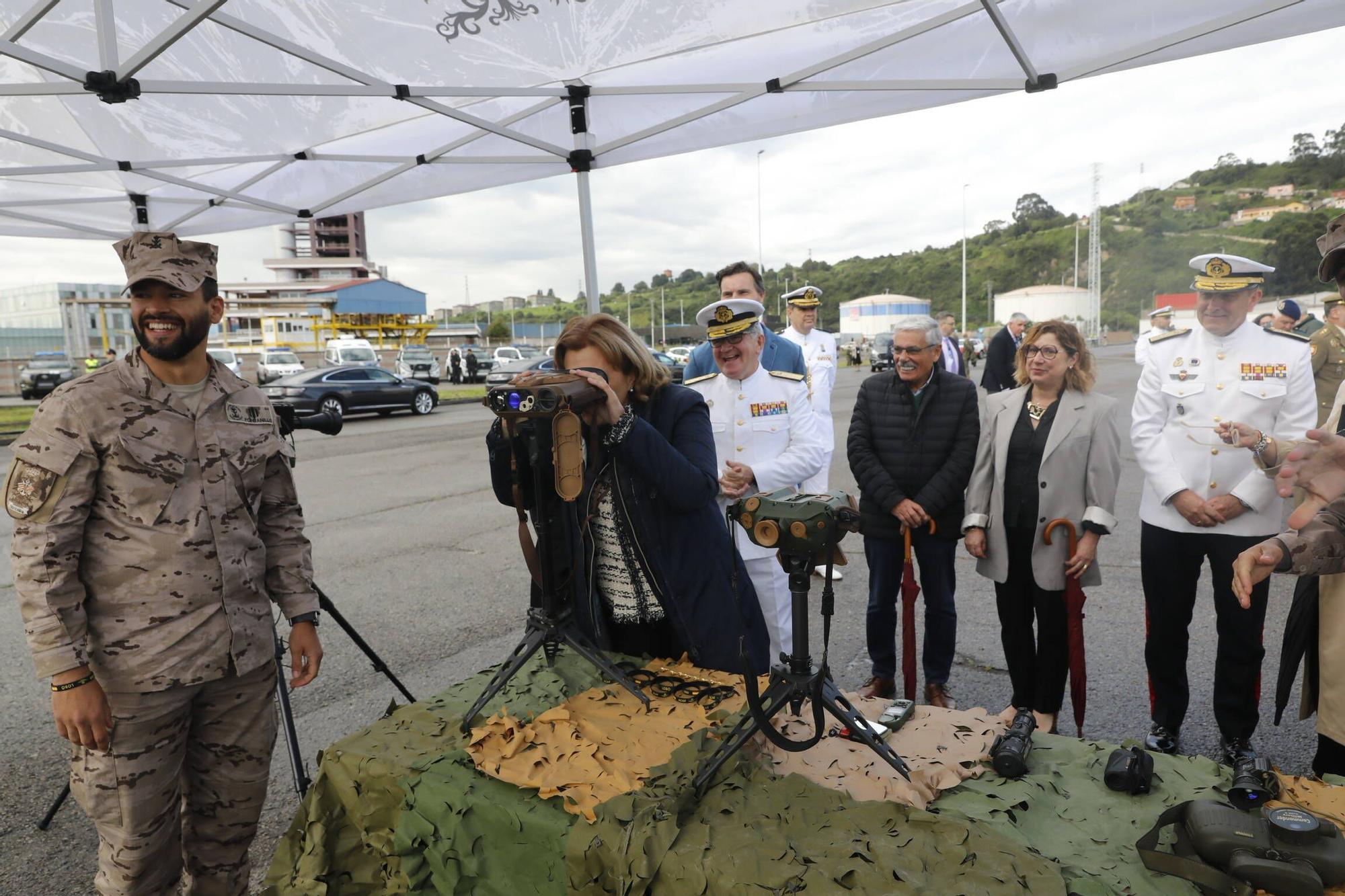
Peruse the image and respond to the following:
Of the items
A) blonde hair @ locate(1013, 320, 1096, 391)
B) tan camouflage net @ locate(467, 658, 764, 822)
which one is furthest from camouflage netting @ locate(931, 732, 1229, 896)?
blonde hair @ locate(1013, 320, 1096, 391)

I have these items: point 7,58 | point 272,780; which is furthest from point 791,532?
point 7,58

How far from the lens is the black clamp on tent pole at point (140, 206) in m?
4.61

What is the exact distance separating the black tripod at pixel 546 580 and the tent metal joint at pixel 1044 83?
9.01 ft

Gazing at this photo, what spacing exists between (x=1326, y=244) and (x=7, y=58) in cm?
444

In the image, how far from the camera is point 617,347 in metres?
2.03

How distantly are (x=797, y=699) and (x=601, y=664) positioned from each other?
53 centimetres

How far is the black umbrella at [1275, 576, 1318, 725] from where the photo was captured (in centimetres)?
215

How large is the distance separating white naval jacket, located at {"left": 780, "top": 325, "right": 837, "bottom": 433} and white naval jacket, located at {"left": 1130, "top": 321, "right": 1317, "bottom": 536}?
6.39 ft

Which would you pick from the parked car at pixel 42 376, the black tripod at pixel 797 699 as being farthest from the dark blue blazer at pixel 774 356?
the parked car at pixel 42 376

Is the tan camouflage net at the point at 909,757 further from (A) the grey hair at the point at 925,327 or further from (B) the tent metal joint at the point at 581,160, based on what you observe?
(B) the tent metal joint at the point at 581,160

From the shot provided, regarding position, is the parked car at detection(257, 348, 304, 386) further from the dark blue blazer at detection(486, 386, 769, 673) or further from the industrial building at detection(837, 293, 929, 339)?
the industrial building at detection(837, 293, 929, 339)

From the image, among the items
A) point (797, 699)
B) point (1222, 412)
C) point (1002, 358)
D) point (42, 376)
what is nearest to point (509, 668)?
point (797, 699)

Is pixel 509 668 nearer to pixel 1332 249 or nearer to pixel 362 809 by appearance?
pixel 362 809

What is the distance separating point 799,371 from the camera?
4453 millimetres
